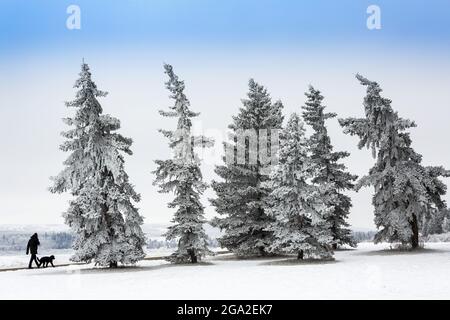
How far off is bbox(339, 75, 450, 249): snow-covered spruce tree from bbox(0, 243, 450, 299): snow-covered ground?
6520 millimetres

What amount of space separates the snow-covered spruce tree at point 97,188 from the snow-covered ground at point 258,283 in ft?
5.92

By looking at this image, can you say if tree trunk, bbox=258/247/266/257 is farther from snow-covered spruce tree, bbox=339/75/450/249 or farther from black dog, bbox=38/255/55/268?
black dog, bbox=38/255/55/268

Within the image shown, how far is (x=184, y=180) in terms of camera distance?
28875 mm

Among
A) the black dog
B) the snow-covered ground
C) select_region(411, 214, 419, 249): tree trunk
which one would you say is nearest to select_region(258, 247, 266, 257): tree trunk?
select_region(411, 214, 419, 249): tree trunk

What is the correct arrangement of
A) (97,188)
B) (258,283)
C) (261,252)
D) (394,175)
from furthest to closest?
(261,252)
(394,175)
(97,188)
(258,283)

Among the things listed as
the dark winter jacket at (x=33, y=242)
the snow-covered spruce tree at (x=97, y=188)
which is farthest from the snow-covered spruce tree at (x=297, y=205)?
the dark winter jacket at (x=33, y=242)

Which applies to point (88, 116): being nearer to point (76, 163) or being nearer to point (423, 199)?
point (76, 163)

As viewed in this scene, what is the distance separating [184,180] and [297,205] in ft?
20.8

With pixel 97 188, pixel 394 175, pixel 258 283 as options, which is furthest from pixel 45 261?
pixel 394 175

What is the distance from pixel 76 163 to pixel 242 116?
1277cm

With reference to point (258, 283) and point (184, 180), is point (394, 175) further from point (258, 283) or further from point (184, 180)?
point (258, 283)

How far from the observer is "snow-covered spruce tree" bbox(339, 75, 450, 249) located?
31016 mm

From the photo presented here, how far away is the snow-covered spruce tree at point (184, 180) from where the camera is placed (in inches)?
1125

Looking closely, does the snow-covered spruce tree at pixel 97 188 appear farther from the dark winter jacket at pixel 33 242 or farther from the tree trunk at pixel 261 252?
the tree trunk at pixel 261 252
